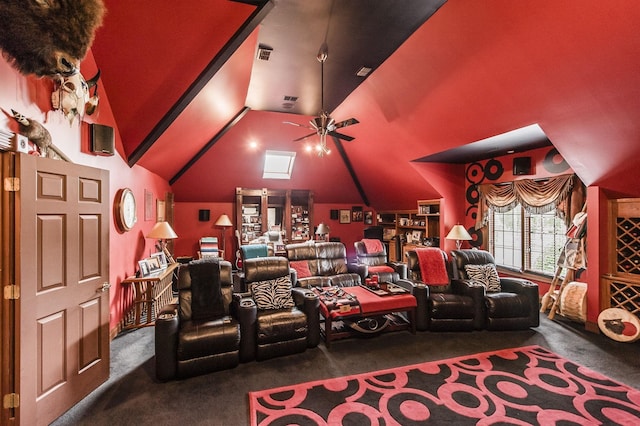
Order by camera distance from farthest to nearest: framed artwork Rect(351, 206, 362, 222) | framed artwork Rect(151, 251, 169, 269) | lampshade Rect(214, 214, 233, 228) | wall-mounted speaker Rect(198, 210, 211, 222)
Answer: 1. framed artwork Rect(351, 206, 362, 222)
2. wall-mounted speaker Rect(198, 210, 211, 222)
3. lampshade Rect(214, 214, 233, 228)
4. framed artwork Rect(151, 251, 169, 269)

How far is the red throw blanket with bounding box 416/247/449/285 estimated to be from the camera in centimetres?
440

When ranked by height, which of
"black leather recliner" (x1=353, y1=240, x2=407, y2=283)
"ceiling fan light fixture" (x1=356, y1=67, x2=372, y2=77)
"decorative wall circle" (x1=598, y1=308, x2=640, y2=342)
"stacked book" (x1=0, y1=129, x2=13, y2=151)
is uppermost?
"ceiling fan light fixture" (x1=356, y1=67, x2=372, y2=77)

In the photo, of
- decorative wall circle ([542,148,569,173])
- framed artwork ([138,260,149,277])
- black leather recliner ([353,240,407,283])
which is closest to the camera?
framed artwork ([138,260,149,277])

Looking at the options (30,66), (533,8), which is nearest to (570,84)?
(533,8)

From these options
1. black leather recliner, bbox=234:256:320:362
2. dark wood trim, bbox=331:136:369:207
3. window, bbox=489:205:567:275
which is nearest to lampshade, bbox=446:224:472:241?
window, bbox=489:205:567:275

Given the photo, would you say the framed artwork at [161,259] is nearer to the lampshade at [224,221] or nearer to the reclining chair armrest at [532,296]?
the lampshade at [224,221]

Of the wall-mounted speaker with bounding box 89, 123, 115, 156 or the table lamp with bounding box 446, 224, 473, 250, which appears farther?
the table lamp with bounding box 446, 224, 473, 250

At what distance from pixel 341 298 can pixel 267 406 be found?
61.7 inches

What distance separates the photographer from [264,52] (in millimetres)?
3469

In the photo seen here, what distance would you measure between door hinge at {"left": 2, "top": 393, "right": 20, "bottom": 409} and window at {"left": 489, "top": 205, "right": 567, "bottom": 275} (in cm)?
682

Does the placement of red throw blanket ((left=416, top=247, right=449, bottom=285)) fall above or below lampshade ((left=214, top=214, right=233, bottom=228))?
below

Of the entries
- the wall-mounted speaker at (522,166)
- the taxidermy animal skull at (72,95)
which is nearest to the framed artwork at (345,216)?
the wall-mounted speaker at (522,166)

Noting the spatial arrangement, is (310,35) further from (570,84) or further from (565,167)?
(565,167)

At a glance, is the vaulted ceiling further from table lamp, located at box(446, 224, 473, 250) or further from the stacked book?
table lamp, located at box(446, 224, 473, 250)
